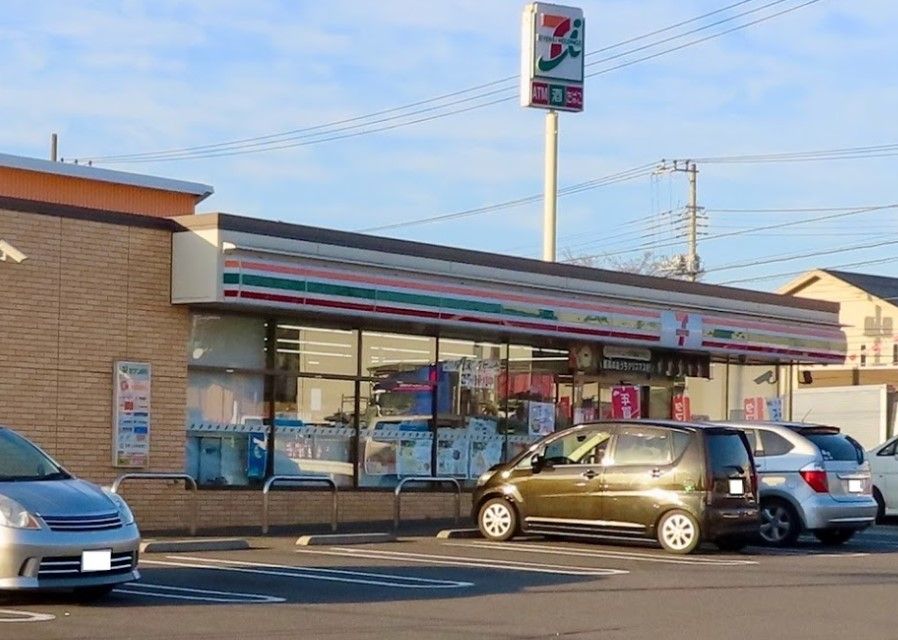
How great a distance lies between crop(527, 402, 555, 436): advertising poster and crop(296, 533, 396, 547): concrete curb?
6.20 m

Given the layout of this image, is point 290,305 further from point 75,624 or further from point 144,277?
point 75,624

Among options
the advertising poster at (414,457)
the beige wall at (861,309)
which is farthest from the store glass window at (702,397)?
the beige wall at (861,309)

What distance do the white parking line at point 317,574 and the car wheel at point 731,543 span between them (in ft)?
16.1

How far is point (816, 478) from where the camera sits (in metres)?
20.8

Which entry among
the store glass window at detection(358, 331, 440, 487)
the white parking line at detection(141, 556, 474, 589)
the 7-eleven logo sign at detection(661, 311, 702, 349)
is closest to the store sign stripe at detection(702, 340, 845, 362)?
the 7-eleven logo sign at detection(661, 311, 702, 349)

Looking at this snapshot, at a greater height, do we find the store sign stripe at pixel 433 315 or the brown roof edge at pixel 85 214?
the brown roof edge at pixel 85 214

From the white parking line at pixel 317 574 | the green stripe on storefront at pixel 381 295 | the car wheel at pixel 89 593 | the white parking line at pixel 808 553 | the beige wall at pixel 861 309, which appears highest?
the beige wall at pixel 861 309

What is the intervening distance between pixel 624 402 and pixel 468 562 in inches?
436

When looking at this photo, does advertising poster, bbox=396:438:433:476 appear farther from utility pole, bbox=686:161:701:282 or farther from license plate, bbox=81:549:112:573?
utility pole, bbox=686:161:701:282

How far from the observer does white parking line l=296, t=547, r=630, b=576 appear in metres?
16.4

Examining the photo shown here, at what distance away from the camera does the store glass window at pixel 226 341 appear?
22062 mm

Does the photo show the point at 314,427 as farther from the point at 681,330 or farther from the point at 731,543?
the point at 681,330

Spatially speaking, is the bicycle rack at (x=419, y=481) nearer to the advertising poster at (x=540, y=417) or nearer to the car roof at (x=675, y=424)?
the advertising poster at (x=540, y=417)

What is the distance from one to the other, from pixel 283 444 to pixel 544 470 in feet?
15.2
